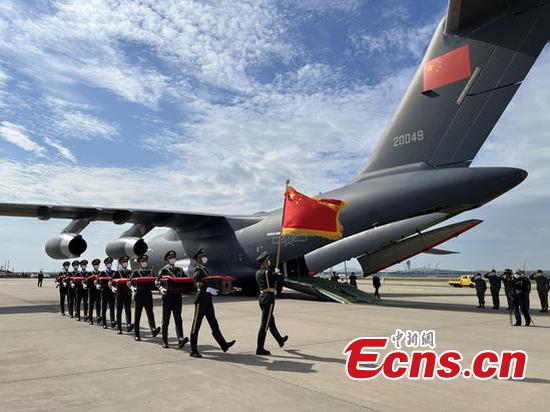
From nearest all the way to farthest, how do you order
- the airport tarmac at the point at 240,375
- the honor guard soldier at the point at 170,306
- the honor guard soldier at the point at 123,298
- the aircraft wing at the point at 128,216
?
the airport tarmac at the point at 240,375, the honor guard soldier at the point at 170,306, the honor guard soldier at the point at 123,298, the aircraft wing at the point at 128,216

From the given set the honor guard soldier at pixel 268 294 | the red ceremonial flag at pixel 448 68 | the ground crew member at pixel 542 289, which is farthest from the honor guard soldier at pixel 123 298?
the ground crew member at pixel 542 289

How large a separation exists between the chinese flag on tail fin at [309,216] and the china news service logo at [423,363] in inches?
126

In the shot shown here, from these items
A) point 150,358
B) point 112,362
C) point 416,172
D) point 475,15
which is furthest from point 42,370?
point 475,15

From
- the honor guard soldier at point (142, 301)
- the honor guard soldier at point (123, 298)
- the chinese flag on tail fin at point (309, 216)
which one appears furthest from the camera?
the chinese flag on tail fin at point (309, 216)

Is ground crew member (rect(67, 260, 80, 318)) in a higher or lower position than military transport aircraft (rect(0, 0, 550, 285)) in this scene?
lower

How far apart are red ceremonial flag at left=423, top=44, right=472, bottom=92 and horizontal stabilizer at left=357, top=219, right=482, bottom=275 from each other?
6863 mm

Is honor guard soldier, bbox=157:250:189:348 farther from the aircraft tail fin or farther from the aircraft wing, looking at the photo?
the aircraft wing

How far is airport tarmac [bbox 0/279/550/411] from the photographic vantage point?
13.8 ft

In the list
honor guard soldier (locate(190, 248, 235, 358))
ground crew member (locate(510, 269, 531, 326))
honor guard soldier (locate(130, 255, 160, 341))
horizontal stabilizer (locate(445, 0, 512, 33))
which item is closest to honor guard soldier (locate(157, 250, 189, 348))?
honor guard soldier (locate(190, 248, 235, 358))

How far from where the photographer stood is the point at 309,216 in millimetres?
9875

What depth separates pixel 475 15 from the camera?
1088 cm

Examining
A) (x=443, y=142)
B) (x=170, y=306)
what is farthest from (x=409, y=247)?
(x=170, y=306)

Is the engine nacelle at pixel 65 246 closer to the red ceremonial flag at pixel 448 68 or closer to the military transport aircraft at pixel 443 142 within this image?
the military transport aircraft at pixel 443 142

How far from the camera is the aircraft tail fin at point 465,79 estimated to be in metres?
10.3
